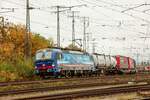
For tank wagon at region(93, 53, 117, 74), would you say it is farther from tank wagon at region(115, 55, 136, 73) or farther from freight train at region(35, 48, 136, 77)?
tank wagon at region(115, 55, 136, 73)

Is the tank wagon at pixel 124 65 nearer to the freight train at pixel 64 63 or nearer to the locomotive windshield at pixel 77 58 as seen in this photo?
the freight train at pixel 64 63

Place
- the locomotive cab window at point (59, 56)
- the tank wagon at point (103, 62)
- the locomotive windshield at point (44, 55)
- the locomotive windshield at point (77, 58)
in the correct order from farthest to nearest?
the tank wagon at point (103, 62), the locomotive windshield at point (77, 58), the locomotive windshield at point (44, 55), the locomotive cab window at point (59, 56)

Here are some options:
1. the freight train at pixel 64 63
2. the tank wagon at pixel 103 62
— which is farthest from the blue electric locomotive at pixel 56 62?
the tank wagon at pixel 103 62

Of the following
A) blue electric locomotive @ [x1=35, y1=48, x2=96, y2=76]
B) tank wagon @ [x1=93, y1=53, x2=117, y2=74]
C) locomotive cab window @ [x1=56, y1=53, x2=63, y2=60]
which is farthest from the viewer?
tank wagon @ [x1=93, y1=53, x2=117, y2=74]

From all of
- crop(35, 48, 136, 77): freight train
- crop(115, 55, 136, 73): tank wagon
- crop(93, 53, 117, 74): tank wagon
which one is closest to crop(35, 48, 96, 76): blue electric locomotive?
crop(35, 48, 136, 77): freight train

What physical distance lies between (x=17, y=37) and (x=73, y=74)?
130 ft

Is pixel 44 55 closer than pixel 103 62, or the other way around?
pixel 44 55

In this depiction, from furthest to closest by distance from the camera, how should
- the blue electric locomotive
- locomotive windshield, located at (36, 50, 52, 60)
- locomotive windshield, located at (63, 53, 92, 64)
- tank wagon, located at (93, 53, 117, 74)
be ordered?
1. tank wagon, located at (93, 53, 117, 74)
2. locomotive windshield, located at (63, 53, 92, 64)
3. locomotive windshield, located at (36, 50, 52, 60)
4. the blue electric locomotive

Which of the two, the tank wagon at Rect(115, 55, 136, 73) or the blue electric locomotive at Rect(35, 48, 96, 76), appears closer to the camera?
the blue electric locomotive at Rect(35, 48, 96, 76)

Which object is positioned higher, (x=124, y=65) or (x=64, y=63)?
(x=64, y=63)

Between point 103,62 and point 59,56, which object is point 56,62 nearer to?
point 59,56

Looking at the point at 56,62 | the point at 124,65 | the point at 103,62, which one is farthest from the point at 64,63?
the point at 124,65

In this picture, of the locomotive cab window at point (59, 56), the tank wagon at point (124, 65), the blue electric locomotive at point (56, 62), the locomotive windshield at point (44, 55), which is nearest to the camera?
the blue electric locomotive at point (56, 62)

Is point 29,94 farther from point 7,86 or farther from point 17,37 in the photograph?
point 17,37
